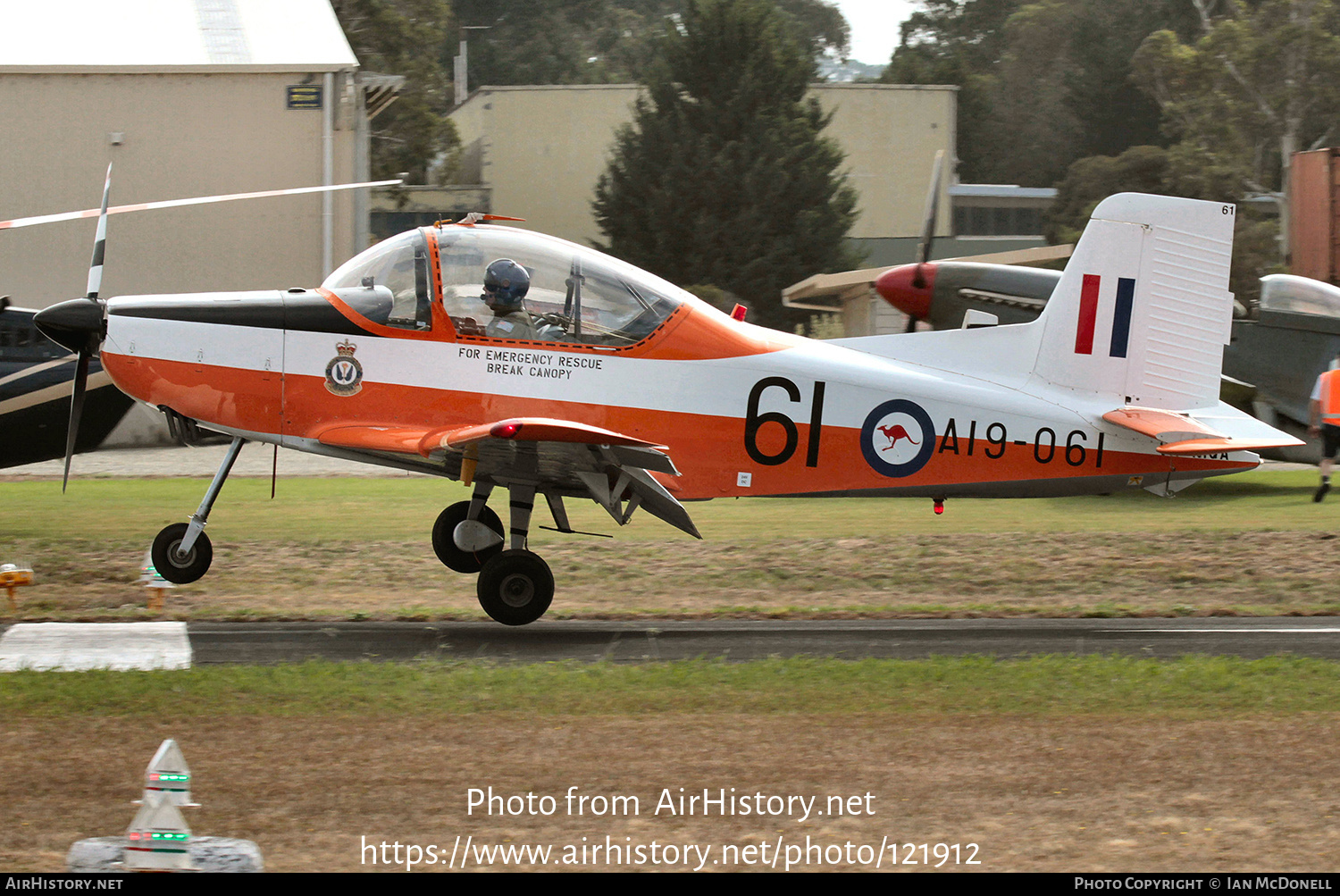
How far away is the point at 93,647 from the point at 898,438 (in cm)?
569

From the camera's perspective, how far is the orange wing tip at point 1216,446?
9.92 m

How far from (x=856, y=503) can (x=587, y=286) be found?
737cm

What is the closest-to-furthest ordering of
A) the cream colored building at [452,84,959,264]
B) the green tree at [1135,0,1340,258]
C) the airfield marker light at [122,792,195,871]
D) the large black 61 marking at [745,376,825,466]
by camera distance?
1. the airfield marker light at [122,792,195,871]
2. the large black 61 marking at [745,376,825,466]
3. the cream colored building at [452,84,959,264]
4. the green tree at [1135,0,1340,258]

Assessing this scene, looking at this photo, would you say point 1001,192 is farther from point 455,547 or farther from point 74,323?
point 74,323

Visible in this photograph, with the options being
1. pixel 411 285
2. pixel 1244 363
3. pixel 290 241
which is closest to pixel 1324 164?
pixel 1244 363

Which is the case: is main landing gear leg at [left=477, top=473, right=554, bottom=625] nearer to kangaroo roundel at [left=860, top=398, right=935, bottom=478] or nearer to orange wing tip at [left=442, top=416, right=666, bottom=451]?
orange wing tip at [left=442, top=416, right=666, bottom=451]

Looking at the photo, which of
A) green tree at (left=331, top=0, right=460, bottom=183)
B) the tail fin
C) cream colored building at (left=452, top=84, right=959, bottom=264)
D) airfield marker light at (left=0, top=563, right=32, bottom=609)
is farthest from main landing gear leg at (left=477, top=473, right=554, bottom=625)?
green tree at (left=331, top=0, right=460, bottom=183)

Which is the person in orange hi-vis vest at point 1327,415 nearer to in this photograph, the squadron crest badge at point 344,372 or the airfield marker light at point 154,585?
the squadron crest badge at point 344,372

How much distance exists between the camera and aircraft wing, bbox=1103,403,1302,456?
9.98 meters

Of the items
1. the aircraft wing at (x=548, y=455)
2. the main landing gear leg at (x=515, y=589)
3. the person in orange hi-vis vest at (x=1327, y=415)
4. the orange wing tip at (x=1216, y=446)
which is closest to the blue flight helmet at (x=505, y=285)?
the aircraft wing at (x=548, y=455)

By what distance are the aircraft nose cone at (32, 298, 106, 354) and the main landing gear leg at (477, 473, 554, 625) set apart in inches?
123

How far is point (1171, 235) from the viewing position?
34.9 feet

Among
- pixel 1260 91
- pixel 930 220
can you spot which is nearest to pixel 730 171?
pixel 930 220
